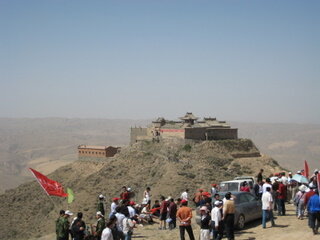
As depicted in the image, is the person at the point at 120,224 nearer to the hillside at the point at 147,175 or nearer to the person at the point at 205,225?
the person at the point at 205,225

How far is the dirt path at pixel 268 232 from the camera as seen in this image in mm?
15995

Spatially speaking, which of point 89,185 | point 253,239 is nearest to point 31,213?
point 89,185

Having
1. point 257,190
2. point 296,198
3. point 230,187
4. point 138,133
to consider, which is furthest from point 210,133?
point 296,198

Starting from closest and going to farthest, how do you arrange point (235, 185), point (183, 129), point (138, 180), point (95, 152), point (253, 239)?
point (253, 239)
point (235, 185)
point (138, 180)
point (183, 129)
point (95, 152)

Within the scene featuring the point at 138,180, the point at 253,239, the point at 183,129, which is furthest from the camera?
the point at 183,129

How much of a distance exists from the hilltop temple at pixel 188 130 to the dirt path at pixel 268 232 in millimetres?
36687

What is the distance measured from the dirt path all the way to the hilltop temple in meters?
36.7

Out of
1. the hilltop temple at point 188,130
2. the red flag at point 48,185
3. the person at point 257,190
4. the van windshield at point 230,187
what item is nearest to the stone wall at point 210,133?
the hilltop temple at point 188,130

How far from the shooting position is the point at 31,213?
59.4 m

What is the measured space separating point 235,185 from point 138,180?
3200 centimetres

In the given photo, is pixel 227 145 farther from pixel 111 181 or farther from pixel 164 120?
pixel 111 181

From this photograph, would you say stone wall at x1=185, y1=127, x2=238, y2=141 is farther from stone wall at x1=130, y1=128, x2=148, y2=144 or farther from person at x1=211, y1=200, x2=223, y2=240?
person at x1=211, y1=200, x2=223, y2=240

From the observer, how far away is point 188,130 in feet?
188

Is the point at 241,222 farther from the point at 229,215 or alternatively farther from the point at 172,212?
the point at 172,212
